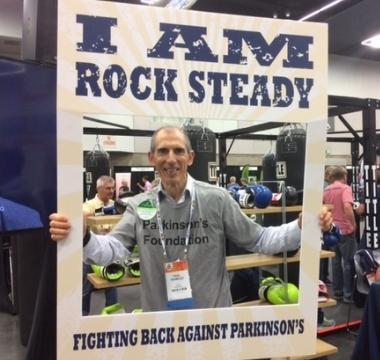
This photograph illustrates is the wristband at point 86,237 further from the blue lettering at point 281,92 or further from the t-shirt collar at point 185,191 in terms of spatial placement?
the blue lettering at point 281,92

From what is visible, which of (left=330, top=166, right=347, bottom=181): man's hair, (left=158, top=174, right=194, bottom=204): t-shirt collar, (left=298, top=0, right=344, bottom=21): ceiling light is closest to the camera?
(left=158, top=174, right=194, bottom=204): t-shirt collar

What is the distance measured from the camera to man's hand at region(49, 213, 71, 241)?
3.33 feet

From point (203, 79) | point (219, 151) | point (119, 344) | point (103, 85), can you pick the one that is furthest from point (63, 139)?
point (219, 151)

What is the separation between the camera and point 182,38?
109 centimetres

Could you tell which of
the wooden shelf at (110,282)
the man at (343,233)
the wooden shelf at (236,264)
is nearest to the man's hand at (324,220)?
the wooden shelf at (236,264)

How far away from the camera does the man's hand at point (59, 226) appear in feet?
3.33

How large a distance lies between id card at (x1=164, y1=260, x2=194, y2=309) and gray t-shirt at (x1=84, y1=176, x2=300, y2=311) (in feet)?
0.08

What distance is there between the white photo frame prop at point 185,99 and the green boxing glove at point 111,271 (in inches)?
54.9

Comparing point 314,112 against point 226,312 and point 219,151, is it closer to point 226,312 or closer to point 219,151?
point 226,312

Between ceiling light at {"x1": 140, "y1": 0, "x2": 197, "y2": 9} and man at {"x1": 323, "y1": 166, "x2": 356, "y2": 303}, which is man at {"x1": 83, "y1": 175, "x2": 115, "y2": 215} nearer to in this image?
ceiling light at {"x1": 140, "y1": 0, "x2": 197, "y2": 9}

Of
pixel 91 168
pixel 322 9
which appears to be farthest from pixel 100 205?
pixel 322 9

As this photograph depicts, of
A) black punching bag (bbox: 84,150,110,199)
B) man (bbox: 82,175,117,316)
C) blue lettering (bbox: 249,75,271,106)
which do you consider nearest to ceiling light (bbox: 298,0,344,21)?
man (bbox: 82,175,117,316)

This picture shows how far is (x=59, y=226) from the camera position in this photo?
1016 millimetres

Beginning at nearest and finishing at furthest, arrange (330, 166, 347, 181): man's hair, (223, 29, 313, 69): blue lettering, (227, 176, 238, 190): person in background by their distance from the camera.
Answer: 1. (223, 29, 313, 69): blue lettering
2. (227, 176, 238, 190): person in background
3. (330, 166, 347, 181): man's hair
